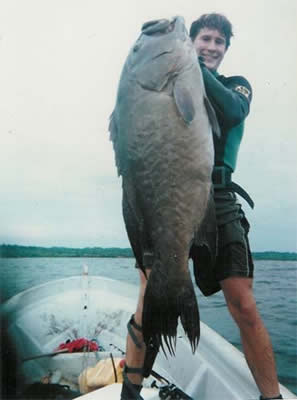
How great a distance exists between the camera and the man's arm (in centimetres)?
190

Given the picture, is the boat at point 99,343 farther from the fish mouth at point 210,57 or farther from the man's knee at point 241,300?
the fish mouth at point 210,57

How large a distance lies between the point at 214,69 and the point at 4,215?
3.90 feet

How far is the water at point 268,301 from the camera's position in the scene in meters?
2.11

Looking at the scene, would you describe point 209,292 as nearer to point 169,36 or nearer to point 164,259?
point 164,259

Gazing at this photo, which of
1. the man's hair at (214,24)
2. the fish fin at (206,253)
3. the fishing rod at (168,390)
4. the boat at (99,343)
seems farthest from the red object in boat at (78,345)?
the man's hair at (214,24)

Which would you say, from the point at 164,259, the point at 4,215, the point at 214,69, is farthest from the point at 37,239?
the point at 214,69

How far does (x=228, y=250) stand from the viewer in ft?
6.65

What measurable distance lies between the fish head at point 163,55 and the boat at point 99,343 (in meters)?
0.97

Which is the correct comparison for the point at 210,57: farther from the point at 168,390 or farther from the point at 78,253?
the point at 168,390

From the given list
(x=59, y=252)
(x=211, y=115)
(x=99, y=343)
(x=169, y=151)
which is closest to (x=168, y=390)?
(x=99, y=343)

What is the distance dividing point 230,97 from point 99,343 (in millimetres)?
1272

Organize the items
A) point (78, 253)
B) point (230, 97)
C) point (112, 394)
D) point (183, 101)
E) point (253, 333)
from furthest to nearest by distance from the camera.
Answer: point (78, 253) → point (112, 394) → point (253, 333) → point (230, 97) → point (183, 101)

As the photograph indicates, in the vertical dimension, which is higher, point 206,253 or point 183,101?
point 183,101

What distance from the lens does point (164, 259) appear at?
1.76 m
